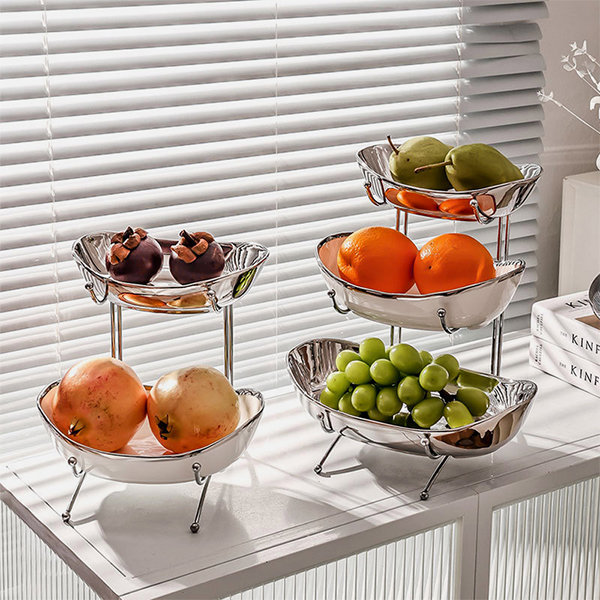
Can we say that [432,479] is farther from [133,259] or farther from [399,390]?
[133,259]

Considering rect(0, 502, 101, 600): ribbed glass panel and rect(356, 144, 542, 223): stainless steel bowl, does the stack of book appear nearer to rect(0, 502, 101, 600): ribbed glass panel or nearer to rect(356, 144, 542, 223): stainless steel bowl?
rect(356, 144, 542, 223): stainless steel bowl

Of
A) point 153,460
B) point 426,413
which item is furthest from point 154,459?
point 426,413

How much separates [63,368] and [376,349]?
52cm

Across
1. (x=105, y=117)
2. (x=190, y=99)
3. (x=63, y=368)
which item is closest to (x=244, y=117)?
(x=190, y=99)

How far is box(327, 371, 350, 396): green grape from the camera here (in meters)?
1.25

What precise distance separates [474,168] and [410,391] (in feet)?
0.93

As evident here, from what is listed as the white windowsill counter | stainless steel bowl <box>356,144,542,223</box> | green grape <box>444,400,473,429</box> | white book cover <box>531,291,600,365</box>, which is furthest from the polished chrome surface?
green grape <box>444,400,473,429</box>

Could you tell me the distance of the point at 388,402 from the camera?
3.97ft

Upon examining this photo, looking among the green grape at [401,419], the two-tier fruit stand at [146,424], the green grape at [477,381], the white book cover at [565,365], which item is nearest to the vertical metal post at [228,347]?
the two-tier fruit stand at [146,424]

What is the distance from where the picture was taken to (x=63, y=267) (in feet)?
4.86

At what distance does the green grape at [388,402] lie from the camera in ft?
3.97

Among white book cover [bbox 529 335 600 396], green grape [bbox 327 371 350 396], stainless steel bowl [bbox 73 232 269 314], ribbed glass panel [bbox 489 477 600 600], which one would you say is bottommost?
ribbed glass panel [bbox 489 477 600 600]

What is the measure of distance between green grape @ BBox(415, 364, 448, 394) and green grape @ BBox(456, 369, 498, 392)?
16cm

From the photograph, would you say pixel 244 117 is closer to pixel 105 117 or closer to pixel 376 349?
pixel 105 117
